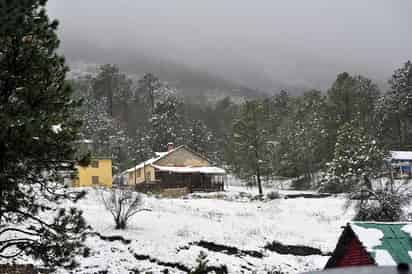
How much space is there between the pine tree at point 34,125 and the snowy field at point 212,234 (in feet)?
30.4

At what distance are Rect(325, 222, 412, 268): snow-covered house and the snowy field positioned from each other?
913 centimetres

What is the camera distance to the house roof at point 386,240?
13.1m

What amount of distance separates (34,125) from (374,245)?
31.0ft

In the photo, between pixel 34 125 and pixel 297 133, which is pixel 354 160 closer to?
pixel 297 133

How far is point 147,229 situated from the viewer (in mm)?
29016

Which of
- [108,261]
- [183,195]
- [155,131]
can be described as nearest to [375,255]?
[108,261]

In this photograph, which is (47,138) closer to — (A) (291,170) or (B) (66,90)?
(B) (66,90)

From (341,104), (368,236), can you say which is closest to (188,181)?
(341,104)

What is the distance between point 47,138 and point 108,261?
40.5ft

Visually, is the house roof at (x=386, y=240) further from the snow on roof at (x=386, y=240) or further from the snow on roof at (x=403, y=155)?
the snow on roof at (x=403, y=155)

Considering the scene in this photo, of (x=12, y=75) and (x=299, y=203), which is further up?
(x=12, y=75)

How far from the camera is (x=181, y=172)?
5912 centimetres

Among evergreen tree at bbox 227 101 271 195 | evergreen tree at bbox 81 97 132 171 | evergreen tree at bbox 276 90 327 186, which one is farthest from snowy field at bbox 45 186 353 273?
evergreen tree at bbox 81 97 132 171

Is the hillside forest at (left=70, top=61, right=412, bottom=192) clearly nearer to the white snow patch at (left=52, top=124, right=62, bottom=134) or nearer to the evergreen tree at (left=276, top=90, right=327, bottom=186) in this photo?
the evergreen tree at (left=276, top=90, right=327, bottom=186)
